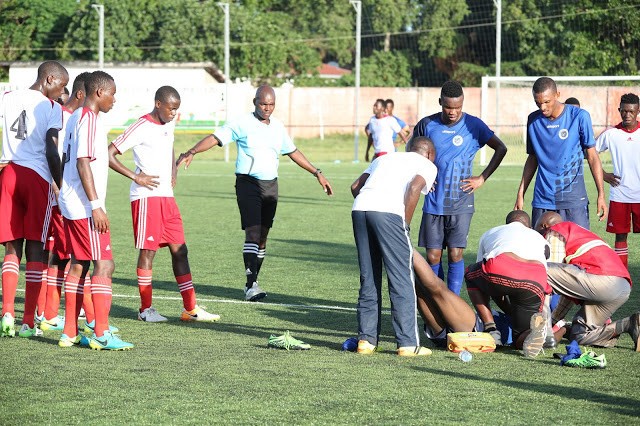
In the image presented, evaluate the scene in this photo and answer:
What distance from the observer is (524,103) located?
4025 cm

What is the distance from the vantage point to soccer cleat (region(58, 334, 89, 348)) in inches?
336

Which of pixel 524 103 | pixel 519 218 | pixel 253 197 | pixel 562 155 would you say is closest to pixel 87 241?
pixel 519 218

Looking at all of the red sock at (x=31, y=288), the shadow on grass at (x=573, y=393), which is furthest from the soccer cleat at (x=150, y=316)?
the shadow on grass at (x=573, y=393)

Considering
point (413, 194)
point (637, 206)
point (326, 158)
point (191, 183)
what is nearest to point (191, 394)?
point (413, 194)

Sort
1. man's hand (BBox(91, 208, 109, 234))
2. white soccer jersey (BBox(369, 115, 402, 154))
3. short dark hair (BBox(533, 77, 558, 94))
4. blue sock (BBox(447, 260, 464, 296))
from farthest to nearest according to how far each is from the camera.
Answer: white soccer jersey (BBox(369, 115, 402, 154)), blue sock (BBox(447, 260, 464, 296)), short dark hair (BBox(533, 77, 558, 94)), man's hand (BBox(91, 208, 109, 234))

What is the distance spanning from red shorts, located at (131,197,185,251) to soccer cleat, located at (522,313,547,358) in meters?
3.48

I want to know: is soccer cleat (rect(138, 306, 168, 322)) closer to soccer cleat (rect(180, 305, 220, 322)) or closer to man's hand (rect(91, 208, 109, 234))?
soccer cleat (rect(180, 305, 220, 322))

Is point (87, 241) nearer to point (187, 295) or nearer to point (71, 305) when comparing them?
point (71, 305)

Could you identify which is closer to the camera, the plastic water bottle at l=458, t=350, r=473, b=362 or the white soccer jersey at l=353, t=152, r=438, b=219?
the plastic water bottle at l=458, t=350, r=473, b=362

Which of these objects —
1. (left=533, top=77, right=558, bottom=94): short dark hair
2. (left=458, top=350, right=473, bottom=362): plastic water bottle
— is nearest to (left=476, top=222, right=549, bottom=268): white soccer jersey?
(left=458, top=350, right=473, bottom=362): plastic water bottle

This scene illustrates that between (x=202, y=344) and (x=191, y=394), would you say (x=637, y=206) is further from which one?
(x=191, y=394)

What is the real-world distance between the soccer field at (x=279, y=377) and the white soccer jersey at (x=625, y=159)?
1.80m

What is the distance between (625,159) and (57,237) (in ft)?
21.4

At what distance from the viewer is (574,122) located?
32.7 feet
